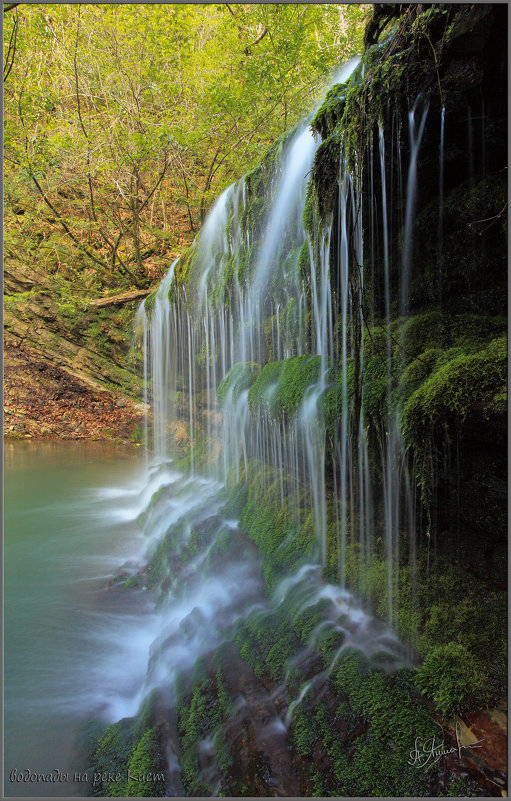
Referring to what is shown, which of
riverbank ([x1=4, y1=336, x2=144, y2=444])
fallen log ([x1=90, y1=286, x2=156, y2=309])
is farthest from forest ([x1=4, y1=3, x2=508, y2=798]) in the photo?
fallen log ([x1=90, y1=286, x2=156, y2=309])

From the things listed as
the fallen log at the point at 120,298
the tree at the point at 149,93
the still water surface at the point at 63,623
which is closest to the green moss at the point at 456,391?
the still water surface at the point at 63,623

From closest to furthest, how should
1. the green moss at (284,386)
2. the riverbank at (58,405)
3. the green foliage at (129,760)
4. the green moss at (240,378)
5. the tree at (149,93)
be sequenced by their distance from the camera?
the green foliage at (129,760), the green moss at (284,386), the green moss at (240,378), the tree at (149,93), the riverbank at (58,405)

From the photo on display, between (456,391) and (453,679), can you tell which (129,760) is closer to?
(453,679)

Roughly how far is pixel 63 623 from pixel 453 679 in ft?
12.8

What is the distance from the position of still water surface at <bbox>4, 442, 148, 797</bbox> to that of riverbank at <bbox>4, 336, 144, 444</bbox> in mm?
3452

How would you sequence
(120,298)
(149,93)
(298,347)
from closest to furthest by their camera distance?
(298,347), (149,93), (120,298)

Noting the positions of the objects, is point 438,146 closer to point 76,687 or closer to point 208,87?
point 76,687

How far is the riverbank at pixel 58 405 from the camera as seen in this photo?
38.4 ft

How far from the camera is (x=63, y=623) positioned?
169 inches

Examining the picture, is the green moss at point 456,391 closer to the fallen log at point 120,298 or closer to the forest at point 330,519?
the forest at point 330,519

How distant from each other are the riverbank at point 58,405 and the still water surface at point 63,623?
11.3 ft

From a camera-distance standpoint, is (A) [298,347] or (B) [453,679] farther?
(A) [298,347]

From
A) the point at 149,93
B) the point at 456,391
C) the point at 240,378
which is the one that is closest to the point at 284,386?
the point at 240,378

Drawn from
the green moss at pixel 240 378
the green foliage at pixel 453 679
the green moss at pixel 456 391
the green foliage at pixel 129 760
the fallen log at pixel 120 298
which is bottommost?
the green foliage at pixel 129 760
